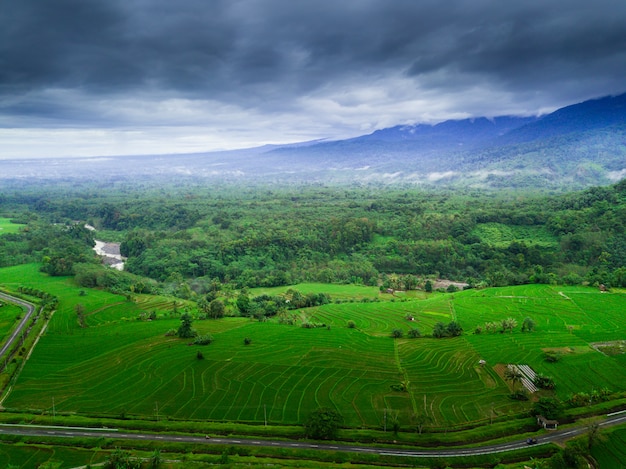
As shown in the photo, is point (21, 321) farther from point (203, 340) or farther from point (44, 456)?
point (44, 456)

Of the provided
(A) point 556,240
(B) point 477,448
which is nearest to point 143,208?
(A) point 556,240

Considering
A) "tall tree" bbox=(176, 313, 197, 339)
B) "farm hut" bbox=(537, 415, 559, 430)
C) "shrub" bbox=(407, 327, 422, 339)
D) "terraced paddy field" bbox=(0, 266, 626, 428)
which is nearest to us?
"farm hut" bbox=(537, 415, 559, 430)

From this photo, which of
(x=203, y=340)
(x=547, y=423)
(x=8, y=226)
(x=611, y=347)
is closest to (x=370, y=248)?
(x=203, y=340)

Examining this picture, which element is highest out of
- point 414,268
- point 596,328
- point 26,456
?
point 26,456

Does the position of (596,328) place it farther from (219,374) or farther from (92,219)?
(92,219)

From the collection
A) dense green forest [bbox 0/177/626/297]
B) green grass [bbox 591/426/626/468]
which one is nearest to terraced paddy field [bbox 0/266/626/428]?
green grass [bbox 591/426/626/468]

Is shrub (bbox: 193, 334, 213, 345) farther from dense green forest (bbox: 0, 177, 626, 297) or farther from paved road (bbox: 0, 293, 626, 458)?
dense green forest (bbox: 0, 177, 626, 297)

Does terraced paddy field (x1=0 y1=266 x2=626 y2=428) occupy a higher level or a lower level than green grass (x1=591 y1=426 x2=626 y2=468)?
lower
